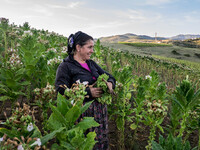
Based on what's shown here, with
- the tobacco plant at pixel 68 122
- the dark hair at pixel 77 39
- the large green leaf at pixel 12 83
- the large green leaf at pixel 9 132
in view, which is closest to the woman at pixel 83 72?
the dark hair at pixel 77 39

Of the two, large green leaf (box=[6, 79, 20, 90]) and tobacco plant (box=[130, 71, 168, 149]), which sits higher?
large green leaf (box=[6, 79, 20, 90])

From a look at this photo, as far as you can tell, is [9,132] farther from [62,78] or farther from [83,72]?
[83,72]

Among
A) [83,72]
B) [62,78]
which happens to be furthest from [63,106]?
[83,72]

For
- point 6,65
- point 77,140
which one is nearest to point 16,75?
point 6,65

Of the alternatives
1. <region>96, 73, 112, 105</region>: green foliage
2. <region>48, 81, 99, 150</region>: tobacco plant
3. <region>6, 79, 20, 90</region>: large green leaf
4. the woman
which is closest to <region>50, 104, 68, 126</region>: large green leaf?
<region>48, 81, 99, 150</region>: tobacco plant

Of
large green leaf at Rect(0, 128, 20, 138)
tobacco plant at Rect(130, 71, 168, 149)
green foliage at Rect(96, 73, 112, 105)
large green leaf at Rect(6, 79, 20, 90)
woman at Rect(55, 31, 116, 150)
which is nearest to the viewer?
large green leaf at Rect(0, 128, 20, 138)

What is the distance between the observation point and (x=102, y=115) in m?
2.48

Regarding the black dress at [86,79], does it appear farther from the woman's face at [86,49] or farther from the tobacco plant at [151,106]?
the tobacco plant at [151,106]

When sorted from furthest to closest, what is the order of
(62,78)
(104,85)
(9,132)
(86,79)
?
(86,79) < (62,78) < (104,85) < (9,132)

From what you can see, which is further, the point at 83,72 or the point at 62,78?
the point at 83,72

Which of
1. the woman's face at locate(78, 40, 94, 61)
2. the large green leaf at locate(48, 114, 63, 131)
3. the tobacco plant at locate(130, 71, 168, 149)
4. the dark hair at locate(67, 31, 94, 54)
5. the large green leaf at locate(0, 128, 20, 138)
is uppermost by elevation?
the dark hair at locate(67, 31, 94, 54)

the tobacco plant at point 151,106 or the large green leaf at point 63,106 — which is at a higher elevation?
the large green leaf at point 63,106

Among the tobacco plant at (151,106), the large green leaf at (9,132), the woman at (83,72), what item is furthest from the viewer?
the woman at (83,72)

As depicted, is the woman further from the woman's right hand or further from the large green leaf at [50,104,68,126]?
the large green leaf at [50,104,68,126]
